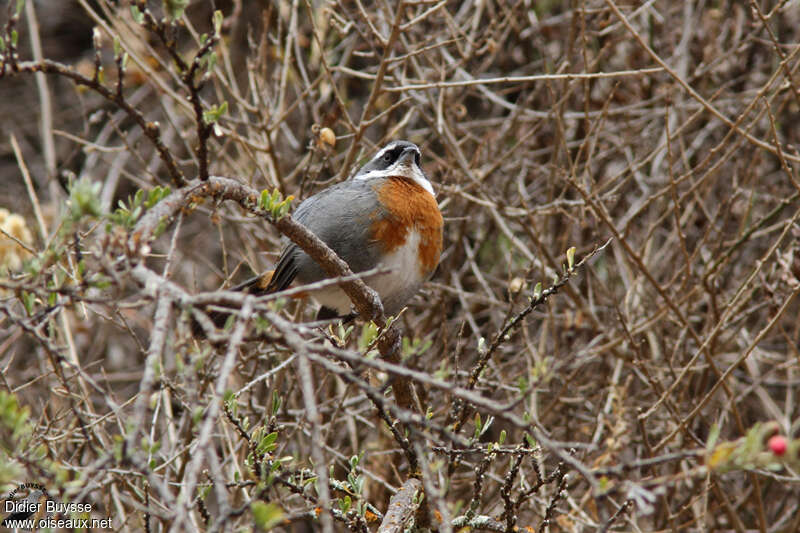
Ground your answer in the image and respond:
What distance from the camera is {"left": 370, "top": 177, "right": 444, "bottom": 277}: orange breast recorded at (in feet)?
15.3

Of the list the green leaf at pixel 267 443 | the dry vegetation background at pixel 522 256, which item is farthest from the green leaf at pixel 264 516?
the dry vegetation background at pixel 522 256

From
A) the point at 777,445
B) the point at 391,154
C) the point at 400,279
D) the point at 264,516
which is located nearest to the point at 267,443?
the point at 264,516

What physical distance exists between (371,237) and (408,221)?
239 mm

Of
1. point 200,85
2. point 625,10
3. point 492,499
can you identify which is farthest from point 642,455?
point 200,85

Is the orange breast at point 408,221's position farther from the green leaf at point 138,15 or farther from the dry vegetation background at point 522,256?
the green leaf at point 138,15

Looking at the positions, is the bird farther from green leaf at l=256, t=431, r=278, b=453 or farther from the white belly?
green leaf at l=256, t=431, r=278, b=453

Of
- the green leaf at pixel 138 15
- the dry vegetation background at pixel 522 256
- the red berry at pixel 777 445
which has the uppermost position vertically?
the green leaf at pixel 138 15

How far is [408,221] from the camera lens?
4688mm

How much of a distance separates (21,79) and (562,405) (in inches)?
270

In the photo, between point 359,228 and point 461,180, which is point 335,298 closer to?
point 359,228

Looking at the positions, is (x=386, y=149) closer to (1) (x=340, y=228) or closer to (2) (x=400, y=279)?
(1) (x=340, y=228)

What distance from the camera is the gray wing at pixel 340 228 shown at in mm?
4621

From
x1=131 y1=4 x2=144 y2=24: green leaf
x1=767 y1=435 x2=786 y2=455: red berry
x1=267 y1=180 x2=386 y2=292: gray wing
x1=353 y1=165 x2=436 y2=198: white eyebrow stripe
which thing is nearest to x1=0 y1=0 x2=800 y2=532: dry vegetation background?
x1=353 y1=165 x2=436 y2=198: white eyebrow stripe

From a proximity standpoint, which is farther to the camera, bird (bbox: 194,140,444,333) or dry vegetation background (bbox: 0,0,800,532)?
bird (bbox: 194,140,444,333)
